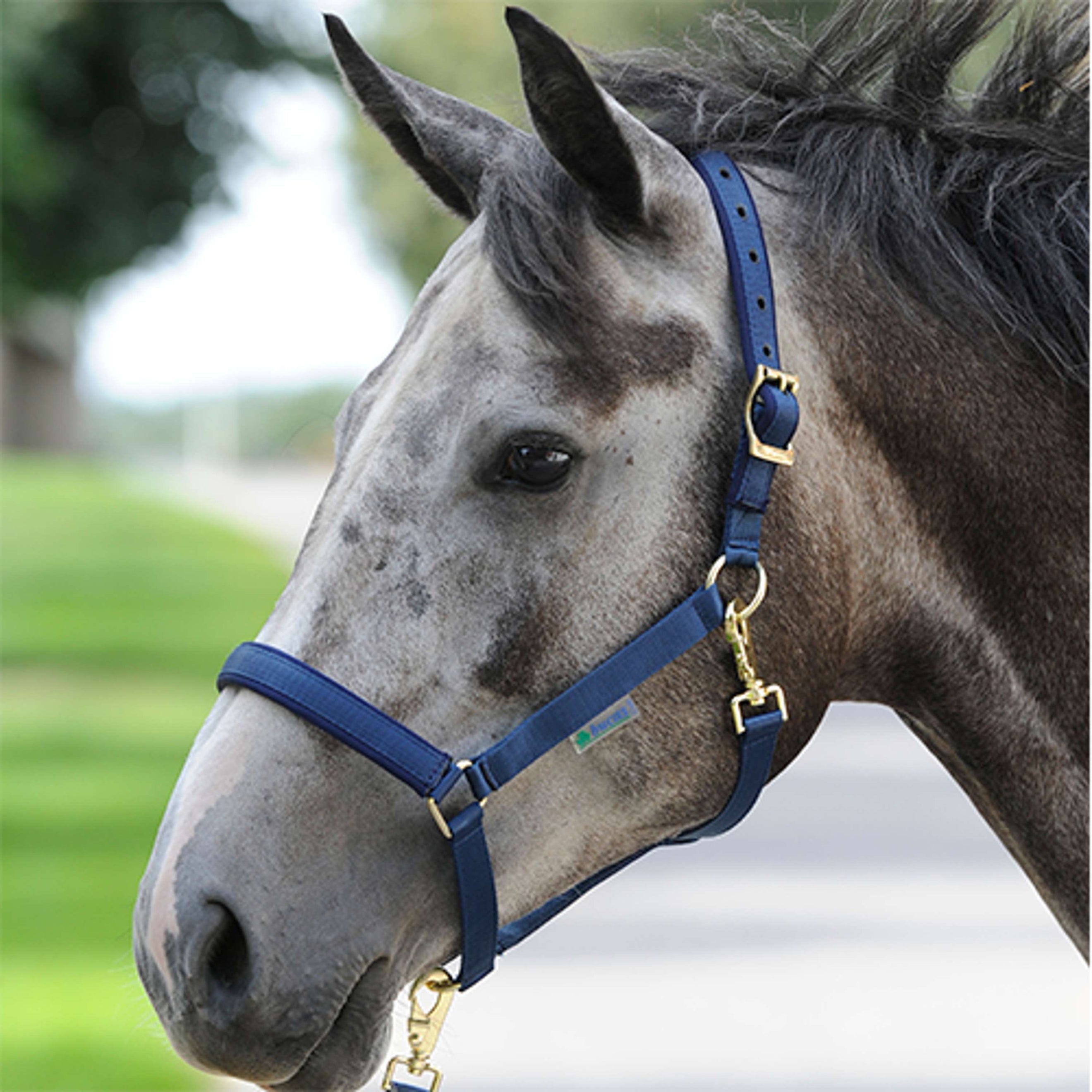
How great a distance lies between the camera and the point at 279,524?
78.6 feet

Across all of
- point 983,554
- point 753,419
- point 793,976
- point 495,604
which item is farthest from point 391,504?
point 793,976

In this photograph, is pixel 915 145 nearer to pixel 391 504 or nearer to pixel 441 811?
pixel 391 504

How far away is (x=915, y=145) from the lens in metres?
2.26

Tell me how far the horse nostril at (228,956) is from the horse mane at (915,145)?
898mm

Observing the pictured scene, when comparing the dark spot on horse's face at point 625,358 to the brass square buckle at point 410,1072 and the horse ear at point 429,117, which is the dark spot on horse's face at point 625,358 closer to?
the horse ear at point 429,117

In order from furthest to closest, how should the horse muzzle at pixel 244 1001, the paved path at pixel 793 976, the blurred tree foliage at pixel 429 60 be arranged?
the blurred tree foliage at pixel 429 60 → the paved path at pixel 793 976 → the horse muzzle at pixel 244 1001

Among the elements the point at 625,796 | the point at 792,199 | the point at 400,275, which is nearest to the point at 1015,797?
the point at 625,796

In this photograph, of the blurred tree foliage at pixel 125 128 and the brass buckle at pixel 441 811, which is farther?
the blurred tree foliage at pixel 125 128

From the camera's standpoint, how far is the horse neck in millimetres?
2127

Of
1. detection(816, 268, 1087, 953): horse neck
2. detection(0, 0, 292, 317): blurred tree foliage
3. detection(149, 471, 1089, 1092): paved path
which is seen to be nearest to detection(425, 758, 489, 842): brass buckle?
detection(816, 268, 1087, 953): horse neck

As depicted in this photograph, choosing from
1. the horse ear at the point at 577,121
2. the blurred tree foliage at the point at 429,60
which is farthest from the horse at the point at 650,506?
the blurred tree foliage at the point at 429,60

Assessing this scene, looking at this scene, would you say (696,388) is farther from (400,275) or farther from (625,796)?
(400,275)

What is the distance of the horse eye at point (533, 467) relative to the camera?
193 centimetres

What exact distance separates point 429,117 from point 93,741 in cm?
850
